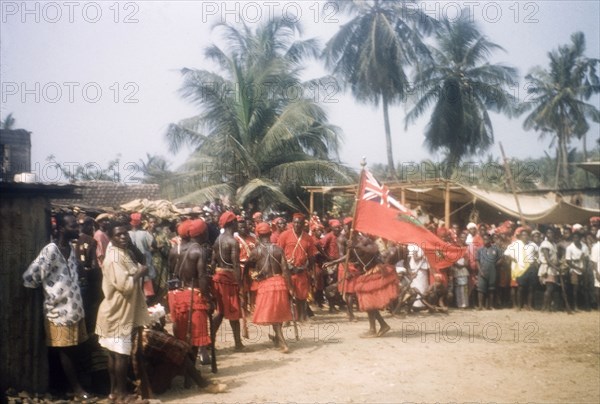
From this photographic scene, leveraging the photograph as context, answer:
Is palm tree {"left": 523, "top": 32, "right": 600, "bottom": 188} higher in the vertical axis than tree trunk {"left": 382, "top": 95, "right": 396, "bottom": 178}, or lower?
higher

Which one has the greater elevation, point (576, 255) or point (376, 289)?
point (576, 255)

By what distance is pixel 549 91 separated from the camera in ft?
145

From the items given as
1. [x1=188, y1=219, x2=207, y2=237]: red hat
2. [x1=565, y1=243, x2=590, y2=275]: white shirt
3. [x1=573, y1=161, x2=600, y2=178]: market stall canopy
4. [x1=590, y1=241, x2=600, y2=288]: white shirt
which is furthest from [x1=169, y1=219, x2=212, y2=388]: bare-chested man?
[x1=573, y1=161, x2=600, y2=178]: market stall canopy

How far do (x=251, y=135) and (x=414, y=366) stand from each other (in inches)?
582

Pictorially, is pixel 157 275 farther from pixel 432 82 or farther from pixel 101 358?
pixel 432 82

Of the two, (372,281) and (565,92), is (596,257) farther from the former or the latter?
(565,92)

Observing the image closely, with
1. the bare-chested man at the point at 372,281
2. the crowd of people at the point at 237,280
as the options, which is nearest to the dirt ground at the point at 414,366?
the crowd of people at the point at 237,280

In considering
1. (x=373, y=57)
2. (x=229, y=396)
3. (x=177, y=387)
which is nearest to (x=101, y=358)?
(x=177, y=387)

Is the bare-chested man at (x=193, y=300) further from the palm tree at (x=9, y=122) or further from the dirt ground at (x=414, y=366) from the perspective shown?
the palm tree at (x=9, y=122)

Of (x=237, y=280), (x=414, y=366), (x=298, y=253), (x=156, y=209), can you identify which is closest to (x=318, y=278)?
(x=298, y=253)

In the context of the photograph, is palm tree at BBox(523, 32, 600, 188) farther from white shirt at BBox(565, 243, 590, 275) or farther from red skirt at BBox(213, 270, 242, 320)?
red skirt at BBox(213, 270, 242, 320)

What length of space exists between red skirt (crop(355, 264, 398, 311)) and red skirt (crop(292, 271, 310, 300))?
1.50 metres

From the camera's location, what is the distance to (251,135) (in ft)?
71.8

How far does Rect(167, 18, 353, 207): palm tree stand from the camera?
21328 millimetres
